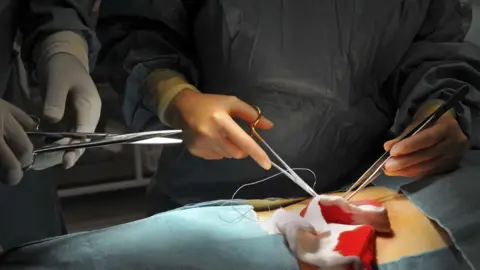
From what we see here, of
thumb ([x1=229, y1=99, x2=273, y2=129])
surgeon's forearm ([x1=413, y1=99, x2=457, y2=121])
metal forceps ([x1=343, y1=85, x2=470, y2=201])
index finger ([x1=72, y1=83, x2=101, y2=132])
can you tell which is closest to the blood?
metal forceps ([x1=343, y1=85, x2=470, y2=201])

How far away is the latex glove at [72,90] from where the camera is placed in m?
1.22

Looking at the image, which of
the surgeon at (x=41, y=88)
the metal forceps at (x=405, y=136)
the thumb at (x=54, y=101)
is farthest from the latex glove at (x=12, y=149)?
the metal forceps at (x=405, y=136)

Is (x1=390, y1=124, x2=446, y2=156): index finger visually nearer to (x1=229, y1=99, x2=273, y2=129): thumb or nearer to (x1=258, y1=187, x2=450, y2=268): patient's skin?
(x1=258, y1=187, x2=450, y2=268): patient's skin

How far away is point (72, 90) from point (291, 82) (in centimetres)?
46

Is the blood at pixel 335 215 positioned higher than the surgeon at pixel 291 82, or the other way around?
the surgeon at pixel 291 82

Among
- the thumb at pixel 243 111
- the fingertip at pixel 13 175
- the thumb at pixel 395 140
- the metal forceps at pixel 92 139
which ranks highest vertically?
the metal forceps at pixel 92 139

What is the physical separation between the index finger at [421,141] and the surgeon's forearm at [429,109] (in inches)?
2.2

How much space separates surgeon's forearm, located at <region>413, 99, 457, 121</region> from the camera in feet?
4.62

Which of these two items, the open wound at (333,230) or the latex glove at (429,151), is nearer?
the open wound at (333,230)

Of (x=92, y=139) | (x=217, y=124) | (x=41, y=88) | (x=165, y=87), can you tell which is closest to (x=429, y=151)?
(x=217, y=124)

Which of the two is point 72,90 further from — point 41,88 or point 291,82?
point 291,82

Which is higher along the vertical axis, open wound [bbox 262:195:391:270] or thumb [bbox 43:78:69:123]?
thumb [bbox 43:78:69:123]

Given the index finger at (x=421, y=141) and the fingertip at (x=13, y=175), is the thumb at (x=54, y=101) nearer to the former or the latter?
the fingertip at (x=13, y=175)

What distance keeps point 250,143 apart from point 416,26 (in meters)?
0.53
